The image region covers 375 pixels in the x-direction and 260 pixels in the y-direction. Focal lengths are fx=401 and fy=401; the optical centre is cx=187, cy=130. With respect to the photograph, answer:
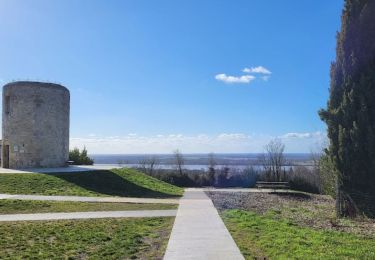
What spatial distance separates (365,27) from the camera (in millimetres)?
12242

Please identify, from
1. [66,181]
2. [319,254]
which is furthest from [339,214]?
[66,181]

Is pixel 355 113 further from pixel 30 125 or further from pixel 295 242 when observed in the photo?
pixel 30 125

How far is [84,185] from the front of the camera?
2012 cm

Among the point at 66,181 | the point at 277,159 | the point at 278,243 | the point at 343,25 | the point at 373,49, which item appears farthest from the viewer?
the point at 277,159

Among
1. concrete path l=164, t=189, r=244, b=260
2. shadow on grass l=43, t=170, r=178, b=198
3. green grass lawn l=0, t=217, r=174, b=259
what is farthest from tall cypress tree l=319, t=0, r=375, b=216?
shadow on grass l=43, t=170, r=178, b=198

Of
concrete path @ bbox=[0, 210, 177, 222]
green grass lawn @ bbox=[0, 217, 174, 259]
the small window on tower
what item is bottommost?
green grass lawn @ bbox=[0, 217, 174, 259]

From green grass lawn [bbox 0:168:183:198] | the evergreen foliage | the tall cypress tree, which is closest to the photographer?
the tall cypress tree

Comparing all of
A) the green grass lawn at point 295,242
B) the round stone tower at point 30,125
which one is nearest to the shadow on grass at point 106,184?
the round stone tower at point 30,125

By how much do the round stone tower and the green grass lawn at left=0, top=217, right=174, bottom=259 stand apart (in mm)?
16799

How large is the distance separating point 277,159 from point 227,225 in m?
23.3

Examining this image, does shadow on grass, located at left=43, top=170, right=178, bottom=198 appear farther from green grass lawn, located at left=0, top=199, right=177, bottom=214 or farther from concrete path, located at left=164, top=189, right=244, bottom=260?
concrete path, located at left=164, top=189, right=244, bottom=260

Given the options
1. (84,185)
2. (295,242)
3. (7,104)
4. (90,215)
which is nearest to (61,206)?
(90,215)

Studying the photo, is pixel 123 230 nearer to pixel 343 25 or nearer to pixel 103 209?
pixel 103 209

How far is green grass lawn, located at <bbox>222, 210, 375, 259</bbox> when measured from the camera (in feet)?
22.6
